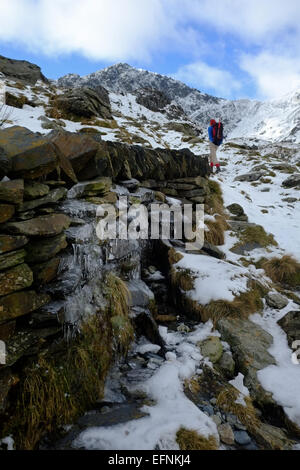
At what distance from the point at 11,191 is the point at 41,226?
0.61 m

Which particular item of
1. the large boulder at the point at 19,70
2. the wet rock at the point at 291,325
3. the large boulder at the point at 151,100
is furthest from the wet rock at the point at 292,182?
the large boulder at the point at 151,100

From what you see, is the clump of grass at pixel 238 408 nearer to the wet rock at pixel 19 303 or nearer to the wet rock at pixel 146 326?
the wet rock at pixel 146 326

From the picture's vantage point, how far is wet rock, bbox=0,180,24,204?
2.77 m

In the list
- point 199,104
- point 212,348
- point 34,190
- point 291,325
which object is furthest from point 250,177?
point 199,104

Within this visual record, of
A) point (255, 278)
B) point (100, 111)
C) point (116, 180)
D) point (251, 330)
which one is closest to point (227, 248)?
point (255, 278)

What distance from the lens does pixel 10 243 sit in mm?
2766

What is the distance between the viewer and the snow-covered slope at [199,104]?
152m

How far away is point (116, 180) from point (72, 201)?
2.27m

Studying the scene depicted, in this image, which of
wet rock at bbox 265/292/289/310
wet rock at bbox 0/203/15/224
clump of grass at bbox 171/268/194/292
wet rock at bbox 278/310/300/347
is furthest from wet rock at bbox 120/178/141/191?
wet rock at bbox 278/310/300/347

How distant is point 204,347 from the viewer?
4426 millimetres

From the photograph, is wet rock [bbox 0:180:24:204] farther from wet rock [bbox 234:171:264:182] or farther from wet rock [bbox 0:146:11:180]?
wet rock [bbox 234:171:264:182]

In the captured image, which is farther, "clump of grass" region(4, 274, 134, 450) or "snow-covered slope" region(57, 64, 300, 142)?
"snow-covered slope" region(57, 64, 300, 142)

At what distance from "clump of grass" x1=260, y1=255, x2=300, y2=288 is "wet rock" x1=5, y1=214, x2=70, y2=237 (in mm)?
6138
